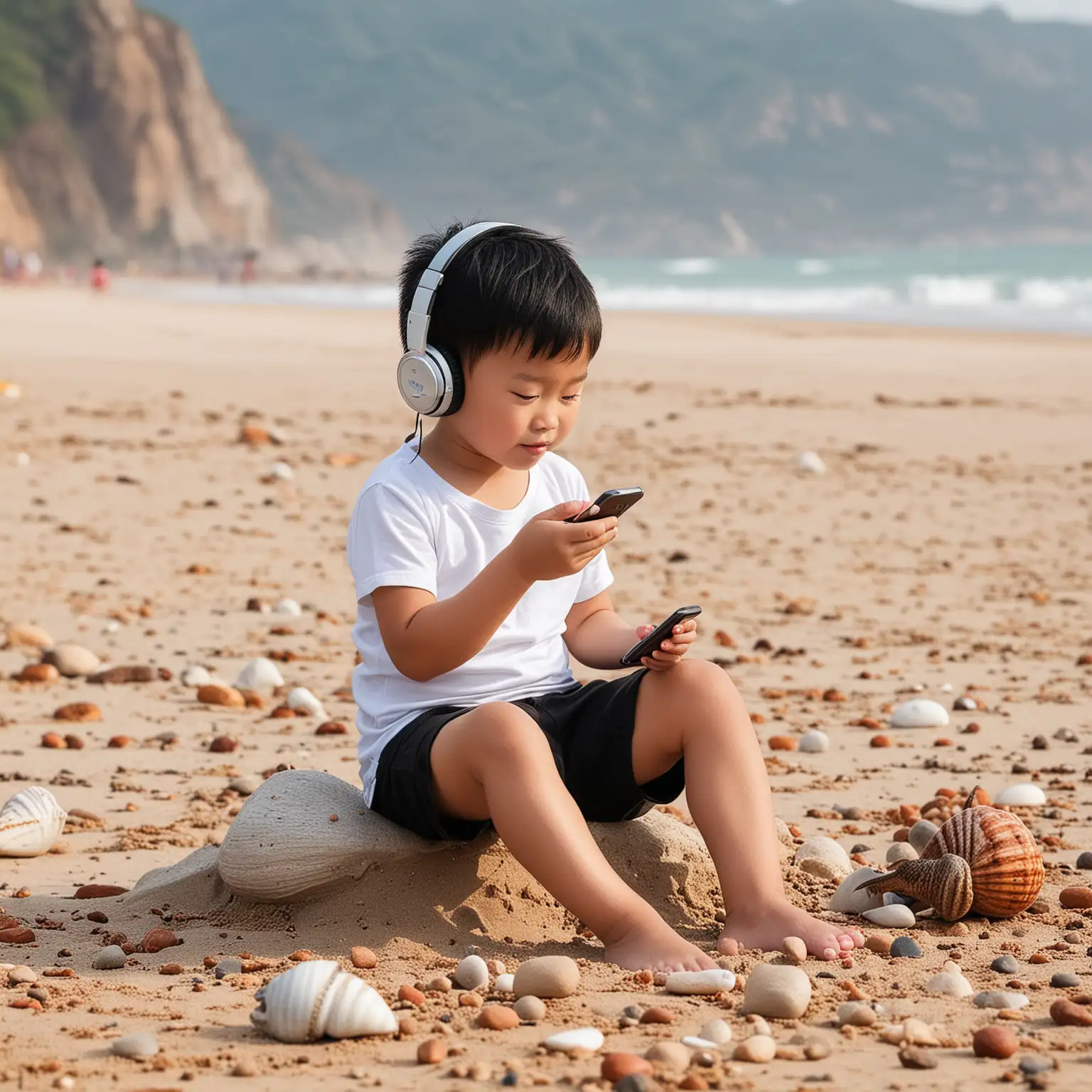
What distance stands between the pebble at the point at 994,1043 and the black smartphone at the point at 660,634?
1171mm

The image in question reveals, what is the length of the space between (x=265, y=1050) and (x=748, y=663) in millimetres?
4250

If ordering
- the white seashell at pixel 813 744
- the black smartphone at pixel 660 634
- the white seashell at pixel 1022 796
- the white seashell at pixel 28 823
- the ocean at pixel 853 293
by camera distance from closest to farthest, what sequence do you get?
the black smartphone at pixel 660 634, the white seashell at pixel 28 823, the white seashell at pixel 1022 796, the white seashell at pixel 813 744, the ocean at pixel 853 293

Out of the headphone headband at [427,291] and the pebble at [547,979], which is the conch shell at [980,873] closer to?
the pebble at [547,979]

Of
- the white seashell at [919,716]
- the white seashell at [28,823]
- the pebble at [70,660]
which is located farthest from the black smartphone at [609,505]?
the pebble at [70,660]

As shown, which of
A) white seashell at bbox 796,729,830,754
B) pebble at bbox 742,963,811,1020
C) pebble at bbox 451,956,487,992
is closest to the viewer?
pebble at bbox 742,963,811,1020

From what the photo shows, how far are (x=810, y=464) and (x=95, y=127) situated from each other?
74.2 meters

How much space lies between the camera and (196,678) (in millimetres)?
6285

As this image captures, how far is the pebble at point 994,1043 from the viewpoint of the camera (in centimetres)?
270

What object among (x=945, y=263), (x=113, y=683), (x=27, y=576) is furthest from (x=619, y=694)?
(x=945, y=263)

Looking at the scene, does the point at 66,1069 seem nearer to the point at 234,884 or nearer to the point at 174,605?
the point at 234,884

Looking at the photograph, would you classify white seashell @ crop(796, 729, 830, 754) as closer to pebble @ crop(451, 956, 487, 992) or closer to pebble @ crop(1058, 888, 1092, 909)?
pebble @ crop(1058, 888, 1092, 909)

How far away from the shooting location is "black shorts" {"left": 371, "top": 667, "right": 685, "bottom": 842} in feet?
12.1

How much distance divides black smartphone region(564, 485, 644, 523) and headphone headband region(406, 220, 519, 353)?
1.81 ft

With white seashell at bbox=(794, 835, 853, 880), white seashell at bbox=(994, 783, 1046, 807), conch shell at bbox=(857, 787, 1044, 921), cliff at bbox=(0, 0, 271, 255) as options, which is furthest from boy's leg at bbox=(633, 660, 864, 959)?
cliff at bbox=(0, 0, 271, 255)
